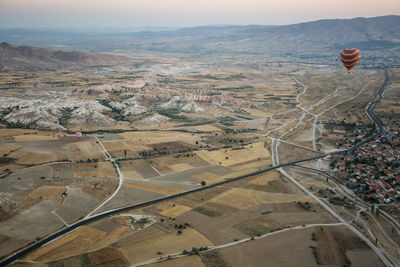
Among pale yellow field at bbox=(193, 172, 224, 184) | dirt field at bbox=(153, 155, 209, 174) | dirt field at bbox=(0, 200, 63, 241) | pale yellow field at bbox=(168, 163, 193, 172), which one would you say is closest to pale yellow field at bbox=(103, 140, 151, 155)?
dirt field at bbox=(153, 155, 209, 174)

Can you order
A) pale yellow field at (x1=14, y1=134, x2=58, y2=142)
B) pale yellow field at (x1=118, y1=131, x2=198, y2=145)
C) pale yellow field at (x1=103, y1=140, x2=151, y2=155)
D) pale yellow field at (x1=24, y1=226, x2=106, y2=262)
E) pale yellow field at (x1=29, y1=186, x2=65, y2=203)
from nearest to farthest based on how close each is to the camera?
pale yellow field at (x1=24, y1=226, x2=106, y2=262)
pale yellow field at (x1=29, y1=186, x2=65, y2=203)
pale yellow field at (x1=103, y1=140, x2=151, y2=155)
pale yellow field at (x1=14, y1=134, x2=58, y2=142)
pale yellow field at (x1=118, y1=131, x2=198, y2=145)

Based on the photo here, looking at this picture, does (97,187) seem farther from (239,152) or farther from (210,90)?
(210,90)

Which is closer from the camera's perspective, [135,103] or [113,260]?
[113,260]

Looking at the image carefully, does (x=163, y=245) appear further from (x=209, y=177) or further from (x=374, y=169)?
(x=374, y=169)

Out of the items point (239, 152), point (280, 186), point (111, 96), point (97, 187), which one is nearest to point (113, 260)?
point (97, 187)

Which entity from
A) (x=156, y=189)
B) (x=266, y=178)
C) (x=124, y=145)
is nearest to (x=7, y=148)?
(x=124, y=145)

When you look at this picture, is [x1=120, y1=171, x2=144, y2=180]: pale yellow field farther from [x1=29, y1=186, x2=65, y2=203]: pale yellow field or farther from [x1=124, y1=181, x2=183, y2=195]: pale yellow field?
[x1=29, y1=186, x2=65, y2=203]: pale yellow field
